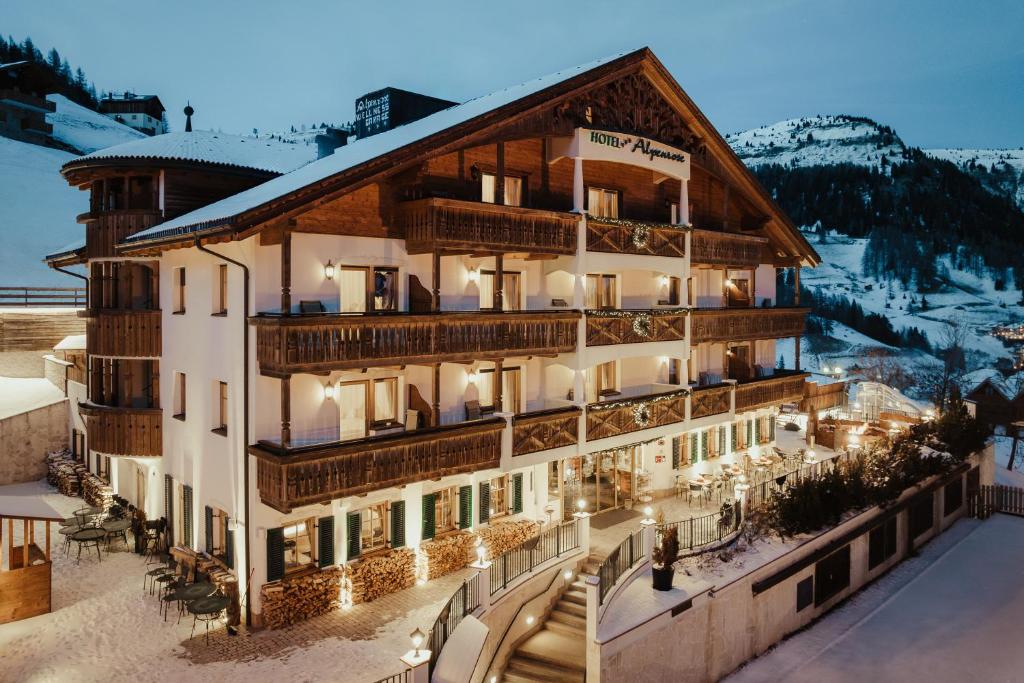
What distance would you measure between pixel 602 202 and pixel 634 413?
671cm

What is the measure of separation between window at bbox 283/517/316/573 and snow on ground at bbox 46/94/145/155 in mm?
88281

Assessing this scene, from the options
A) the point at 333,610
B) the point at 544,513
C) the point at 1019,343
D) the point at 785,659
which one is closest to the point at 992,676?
the point at 785,659

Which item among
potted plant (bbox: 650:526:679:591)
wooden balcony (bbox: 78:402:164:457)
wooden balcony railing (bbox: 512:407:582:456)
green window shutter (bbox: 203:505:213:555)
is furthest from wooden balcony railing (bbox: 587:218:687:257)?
wooden balcony (bbox: 78:402:164:457)

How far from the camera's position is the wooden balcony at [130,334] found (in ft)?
65.9

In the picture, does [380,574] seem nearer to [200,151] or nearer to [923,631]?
[200,151]

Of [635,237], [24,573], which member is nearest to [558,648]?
[635,237]

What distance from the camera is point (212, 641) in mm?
15031

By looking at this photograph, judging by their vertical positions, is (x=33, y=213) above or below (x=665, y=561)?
above

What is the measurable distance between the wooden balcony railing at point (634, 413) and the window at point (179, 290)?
11388 millimetres

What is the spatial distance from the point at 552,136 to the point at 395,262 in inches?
235

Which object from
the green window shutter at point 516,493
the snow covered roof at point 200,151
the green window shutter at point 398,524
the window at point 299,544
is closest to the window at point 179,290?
the snow covered roof at point 200,151

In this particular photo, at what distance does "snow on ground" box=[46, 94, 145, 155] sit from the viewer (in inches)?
3644

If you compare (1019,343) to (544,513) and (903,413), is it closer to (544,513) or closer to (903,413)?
(903,413)

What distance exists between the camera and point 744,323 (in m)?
26.5
